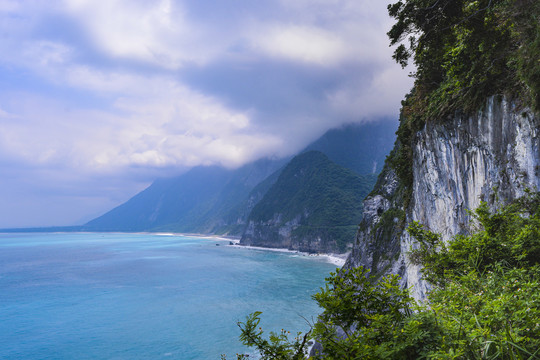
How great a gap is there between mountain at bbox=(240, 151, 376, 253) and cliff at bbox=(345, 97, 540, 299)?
10210 centimetres

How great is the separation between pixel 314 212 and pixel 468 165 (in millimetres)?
139386

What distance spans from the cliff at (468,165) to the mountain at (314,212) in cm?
10210

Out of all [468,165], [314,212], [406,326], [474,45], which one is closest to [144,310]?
[468,165]

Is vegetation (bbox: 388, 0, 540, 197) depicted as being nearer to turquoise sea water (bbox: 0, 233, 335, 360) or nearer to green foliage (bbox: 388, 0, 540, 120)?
green foliage (bbox: 388, 0, 540, 120)

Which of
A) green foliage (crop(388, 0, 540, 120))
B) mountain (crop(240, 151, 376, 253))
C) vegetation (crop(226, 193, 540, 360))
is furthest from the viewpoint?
mountain (crop(240, 151, 376, 253))

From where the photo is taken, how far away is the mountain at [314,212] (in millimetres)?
128250

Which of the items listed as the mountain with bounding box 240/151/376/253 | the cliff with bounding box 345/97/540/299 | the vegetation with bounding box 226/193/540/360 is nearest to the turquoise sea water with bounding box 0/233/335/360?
the cliff with bounding box 345/97/540/299

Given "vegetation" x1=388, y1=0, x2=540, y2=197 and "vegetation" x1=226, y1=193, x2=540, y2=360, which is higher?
"vegetation" x1=388, y1=0, x2=540, y2=197

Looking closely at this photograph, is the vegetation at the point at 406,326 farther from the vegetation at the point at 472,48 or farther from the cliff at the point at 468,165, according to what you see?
the vegetation at the point at 472,48

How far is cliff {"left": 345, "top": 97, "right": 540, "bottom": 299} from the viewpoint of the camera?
9.95 meters

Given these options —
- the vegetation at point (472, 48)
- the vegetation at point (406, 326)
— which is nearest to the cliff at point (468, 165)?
the vegetation at point (472, 48)

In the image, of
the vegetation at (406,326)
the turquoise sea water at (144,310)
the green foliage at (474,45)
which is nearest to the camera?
the vegetation at (406,326)

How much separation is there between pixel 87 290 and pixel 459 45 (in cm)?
7409

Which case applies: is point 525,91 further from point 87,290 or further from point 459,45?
point 87,290
